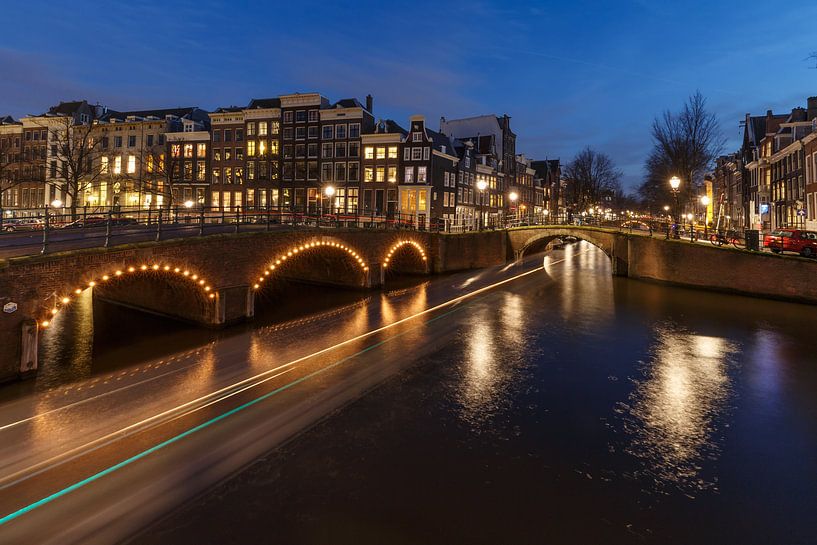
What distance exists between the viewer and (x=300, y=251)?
24.4 meters

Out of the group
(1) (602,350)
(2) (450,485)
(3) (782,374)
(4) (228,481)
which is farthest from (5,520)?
(3) (782,374)

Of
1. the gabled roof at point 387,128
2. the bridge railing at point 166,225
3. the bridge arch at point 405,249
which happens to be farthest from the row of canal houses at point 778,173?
the gabled roof at point 387,128

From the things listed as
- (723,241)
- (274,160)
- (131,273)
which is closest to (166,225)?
(131,273)

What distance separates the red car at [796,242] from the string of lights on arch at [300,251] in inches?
1019

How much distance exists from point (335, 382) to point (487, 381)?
4.37m

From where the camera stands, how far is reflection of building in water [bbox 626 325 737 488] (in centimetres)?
897

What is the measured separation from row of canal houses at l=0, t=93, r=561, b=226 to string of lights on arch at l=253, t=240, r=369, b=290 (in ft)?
55.5

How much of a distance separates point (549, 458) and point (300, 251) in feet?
59.8

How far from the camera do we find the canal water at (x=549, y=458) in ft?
22.6

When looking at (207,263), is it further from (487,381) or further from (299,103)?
(299,103)

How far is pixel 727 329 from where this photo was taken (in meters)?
20.7

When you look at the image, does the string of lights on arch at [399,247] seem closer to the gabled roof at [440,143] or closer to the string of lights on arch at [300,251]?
the string of lights on arch at [300,251]

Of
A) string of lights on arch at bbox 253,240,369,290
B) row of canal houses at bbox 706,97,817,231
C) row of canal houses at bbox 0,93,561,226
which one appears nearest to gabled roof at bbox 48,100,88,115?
row of canal houses at bbox 0,93,561,226

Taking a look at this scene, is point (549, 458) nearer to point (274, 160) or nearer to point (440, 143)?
point (440, 143)
